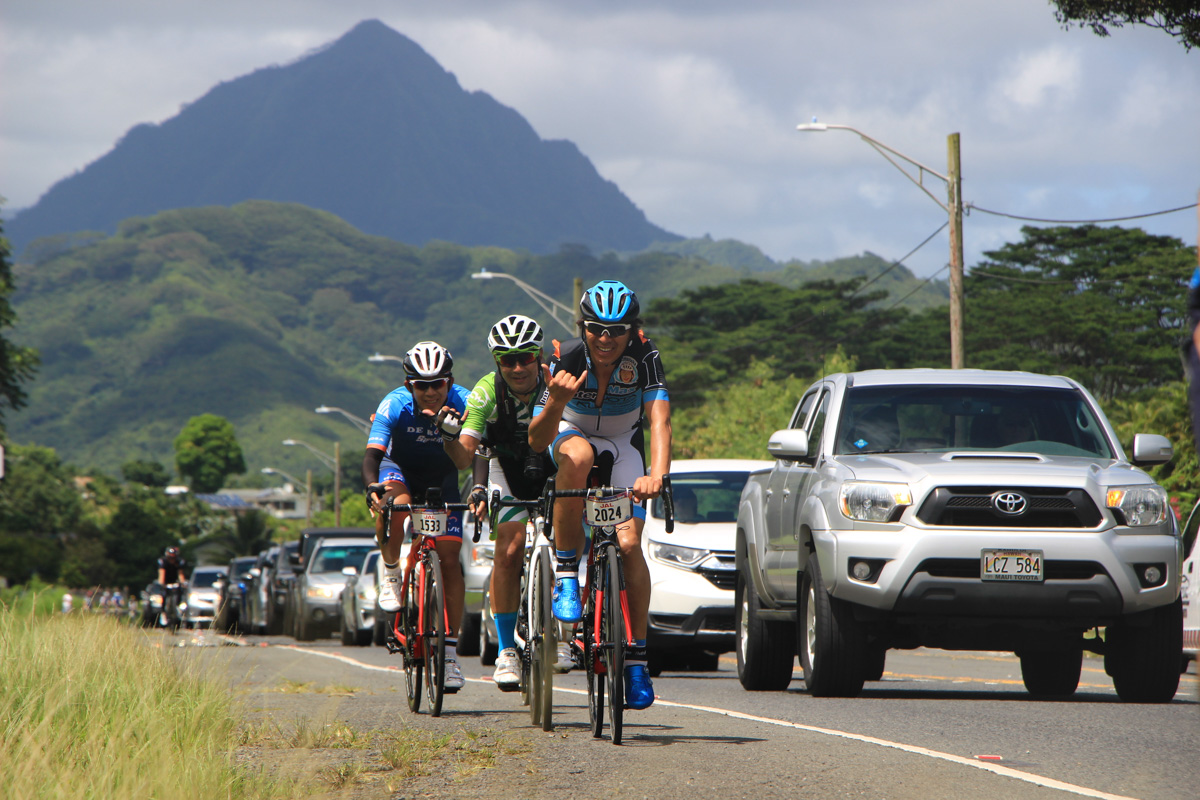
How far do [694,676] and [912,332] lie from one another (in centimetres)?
6601

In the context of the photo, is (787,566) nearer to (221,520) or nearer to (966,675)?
(966,675)

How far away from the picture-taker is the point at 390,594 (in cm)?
938

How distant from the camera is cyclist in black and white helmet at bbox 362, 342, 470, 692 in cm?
904

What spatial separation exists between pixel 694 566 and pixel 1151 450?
17.0 feet

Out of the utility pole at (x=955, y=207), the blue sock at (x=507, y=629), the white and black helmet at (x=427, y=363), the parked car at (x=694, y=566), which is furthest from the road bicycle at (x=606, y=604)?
the utility pole at (x=955, y=207)

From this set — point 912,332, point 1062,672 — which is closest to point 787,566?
point 1062,672

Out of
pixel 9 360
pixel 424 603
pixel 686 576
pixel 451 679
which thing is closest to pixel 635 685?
pixel 451 679

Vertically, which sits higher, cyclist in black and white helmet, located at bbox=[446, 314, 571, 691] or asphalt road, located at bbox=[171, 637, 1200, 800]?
cyclist in black and white helmet, located at bbox=[446, 314, 571, 691]

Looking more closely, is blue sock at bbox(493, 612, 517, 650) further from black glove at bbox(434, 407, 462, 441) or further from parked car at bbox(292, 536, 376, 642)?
parked car at bbox(292, 536, 376, 642)

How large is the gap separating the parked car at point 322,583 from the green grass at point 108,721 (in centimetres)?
1544

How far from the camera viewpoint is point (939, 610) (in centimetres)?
901

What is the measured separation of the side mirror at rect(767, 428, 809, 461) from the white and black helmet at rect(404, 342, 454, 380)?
6.80 feet

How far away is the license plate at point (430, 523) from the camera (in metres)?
8.91

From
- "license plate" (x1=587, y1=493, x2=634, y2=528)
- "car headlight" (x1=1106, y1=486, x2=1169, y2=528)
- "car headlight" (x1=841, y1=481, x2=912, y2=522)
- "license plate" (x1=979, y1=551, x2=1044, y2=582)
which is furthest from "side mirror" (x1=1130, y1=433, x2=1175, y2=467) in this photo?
"license plate" (x1=587, y1=493, x2=634, y2=528)
